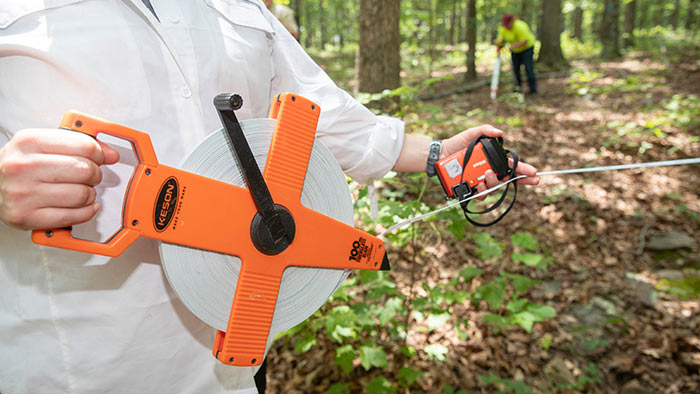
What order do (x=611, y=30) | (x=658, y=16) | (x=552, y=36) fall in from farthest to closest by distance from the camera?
(x=658, y=16) < (x=611, y=30) < (x=552, y=36)

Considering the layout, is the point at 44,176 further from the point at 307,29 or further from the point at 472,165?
the point at 307,29

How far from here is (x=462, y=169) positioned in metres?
1.33

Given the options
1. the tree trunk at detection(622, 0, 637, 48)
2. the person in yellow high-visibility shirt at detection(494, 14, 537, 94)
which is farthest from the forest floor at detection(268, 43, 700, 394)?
the tree trunk at detection(622, 0, 637, 48)

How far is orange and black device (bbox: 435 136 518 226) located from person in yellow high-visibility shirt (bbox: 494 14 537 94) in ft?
27.4

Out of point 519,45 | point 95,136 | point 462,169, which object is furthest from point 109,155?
point 519,45

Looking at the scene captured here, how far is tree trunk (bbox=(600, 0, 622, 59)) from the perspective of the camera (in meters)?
11.8

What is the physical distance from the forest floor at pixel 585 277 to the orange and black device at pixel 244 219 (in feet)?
5.23

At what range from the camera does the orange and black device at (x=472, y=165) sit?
1.32m

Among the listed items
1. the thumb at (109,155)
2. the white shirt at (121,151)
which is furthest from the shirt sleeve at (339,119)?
the thumb at (109,155)

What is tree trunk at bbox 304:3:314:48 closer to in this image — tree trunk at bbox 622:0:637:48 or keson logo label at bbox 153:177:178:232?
tree trunk at bbox 622:0:637:48

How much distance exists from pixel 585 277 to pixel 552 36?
31.9 ft

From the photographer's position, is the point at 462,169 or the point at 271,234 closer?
the point at 271,234

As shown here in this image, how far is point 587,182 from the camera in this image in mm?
4711

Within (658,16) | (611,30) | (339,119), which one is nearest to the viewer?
(339,119)
